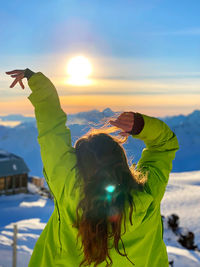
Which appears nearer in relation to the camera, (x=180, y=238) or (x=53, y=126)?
(x=53, y=126)

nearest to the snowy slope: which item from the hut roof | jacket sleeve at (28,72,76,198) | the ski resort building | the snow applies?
the snow

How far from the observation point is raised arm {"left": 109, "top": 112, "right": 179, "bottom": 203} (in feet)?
6.86

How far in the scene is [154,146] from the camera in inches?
88.6

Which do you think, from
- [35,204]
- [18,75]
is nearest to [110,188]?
[18,75]

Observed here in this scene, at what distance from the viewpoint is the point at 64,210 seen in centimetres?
180

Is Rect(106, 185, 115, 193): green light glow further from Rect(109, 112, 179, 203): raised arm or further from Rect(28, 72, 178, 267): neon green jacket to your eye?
Rect(109, 112, 179, 203): raised arm

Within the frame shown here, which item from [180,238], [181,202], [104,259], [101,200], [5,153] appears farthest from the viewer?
[181,202]

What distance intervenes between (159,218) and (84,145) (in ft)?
2.41

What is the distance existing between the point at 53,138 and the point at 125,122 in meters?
0.56

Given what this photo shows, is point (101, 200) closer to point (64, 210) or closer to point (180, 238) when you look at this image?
point (64, 210)

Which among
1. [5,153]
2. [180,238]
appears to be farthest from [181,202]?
[5,153]

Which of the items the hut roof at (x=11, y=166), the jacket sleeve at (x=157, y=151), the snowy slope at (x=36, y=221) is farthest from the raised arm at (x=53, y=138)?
the hut roof at (x=11, y=166)

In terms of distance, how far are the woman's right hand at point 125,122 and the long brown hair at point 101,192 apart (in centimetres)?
27

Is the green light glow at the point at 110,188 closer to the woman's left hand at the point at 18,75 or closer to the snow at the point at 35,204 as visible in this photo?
the woman's left hand at the point at 18,75
